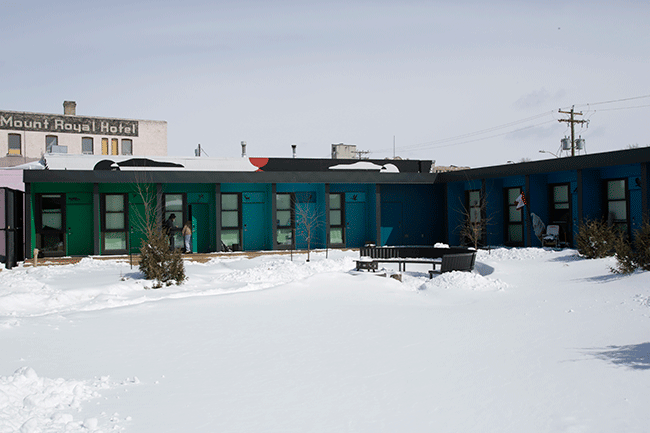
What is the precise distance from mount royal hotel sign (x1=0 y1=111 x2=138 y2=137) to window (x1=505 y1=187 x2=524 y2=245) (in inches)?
1255

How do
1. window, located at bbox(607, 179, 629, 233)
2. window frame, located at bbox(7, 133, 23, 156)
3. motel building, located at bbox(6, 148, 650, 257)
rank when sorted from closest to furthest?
1. window, located at bbox(607, 179, 629, 233)
2. motel building, located at bbox(6, 148, 650, 257)
3. window frame, located at bbox(7, 133, 23, 156)

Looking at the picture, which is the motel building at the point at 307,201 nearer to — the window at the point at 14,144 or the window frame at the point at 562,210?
the window frame at the point at 562,210

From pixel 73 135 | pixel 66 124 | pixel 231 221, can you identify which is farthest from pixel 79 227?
pixel 66 124

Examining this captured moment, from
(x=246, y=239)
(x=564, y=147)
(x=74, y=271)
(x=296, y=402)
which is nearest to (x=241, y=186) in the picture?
(x=246, y=239)

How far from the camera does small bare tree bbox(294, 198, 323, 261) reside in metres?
23.1

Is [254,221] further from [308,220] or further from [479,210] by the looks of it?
[479,210]

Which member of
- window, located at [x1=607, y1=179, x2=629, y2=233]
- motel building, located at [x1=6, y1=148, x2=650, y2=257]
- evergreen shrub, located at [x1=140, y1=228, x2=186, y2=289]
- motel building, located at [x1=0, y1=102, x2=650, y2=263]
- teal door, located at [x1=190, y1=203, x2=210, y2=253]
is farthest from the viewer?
teal door, located at [x1=190, y1=203, x2=210, y2=253]

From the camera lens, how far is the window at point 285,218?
23.0 meters

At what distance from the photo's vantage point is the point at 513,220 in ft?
74.2

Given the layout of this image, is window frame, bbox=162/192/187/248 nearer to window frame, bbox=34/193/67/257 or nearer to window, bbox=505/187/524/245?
window frame, bbox=34/193/67/257

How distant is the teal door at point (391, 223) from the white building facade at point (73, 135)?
23535 mm

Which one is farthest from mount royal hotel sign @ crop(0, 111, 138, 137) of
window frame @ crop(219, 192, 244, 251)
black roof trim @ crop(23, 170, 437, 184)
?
window frame @ crop(219, 192, 244, 251)

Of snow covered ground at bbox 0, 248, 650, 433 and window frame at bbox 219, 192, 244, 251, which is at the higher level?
window frame at bbox 219, 192, 244, 251

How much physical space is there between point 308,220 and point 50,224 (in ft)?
33.3
